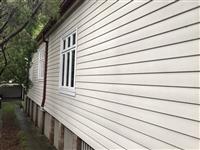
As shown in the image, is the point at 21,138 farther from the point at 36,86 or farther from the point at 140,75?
the point at 140,75

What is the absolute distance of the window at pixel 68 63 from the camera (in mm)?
8383

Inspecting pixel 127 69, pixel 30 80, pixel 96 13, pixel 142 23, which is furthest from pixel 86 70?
pixel 30 80

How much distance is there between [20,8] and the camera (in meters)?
8.48

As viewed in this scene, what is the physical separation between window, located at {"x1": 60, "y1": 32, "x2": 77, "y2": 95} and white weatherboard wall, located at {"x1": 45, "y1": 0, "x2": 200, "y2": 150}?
1397mm

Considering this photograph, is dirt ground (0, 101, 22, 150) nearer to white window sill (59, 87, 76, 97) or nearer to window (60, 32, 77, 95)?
white window sill (59, 87, 76, 97)

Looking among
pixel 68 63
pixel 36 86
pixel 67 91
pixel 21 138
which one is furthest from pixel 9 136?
pixel 67 91

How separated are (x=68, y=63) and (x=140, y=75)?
17.6 feet

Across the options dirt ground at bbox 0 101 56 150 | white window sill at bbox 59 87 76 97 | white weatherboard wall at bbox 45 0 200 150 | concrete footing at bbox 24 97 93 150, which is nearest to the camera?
white weatherboard wall at bbox 45 0 200 150

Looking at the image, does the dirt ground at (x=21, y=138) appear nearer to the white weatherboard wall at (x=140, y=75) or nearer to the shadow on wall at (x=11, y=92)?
the white weatherboard wall at (x=140, y=75)

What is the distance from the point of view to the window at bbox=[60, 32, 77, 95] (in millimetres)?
8383

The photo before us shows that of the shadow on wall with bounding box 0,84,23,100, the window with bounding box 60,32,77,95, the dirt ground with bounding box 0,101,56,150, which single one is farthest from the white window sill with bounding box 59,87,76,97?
the shadow on wall with bounding box 0,84,23,100

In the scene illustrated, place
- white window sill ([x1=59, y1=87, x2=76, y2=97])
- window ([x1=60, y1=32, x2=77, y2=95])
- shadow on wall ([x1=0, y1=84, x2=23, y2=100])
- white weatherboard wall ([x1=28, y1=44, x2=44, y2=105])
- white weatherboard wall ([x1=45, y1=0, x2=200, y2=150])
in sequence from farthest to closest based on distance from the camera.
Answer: shadow on wall ([x1=0, y1=84, x2=23, y2=100])
white weatherboard wall ([x1=28, y1=44, x2=44, y2=105])
window ([x1=60, y1=32, x2=77, y2=95])
white window sill ([x1=59, y1=87, x2=76, y2=97])
white weatherboard wall ([x1=45, y1=0, x2=200, y2=150])

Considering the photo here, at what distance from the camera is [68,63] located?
360 inches

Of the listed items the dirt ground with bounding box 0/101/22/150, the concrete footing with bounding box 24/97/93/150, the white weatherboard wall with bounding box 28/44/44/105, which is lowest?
the dirt ground with bounding box 0/101/22/150
